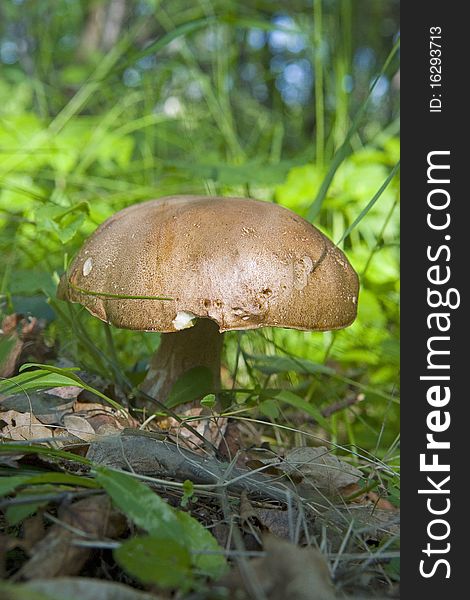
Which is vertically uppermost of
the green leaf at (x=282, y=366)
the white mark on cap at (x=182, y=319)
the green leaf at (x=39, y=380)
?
the white mark on cap at (x=182, y=319)

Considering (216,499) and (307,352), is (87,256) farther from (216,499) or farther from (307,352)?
(307,352)

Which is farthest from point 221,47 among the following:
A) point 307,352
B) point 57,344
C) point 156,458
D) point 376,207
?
point 156,458

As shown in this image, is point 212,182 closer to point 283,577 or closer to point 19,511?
point 19,511

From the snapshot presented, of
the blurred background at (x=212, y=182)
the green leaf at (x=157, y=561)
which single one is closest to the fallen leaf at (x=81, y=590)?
the green leaf at (x=157, y=561)

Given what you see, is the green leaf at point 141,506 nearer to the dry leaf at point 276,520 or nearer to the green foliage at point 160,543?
the green foliage at point 160,543

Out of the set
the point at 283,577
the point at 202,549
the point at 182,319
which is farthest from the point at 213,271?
the point at 283,577

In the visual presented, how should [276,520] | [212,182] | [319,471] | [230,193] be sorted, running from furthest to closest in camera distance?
[230,193], [212,182], [319,471], [276,520]

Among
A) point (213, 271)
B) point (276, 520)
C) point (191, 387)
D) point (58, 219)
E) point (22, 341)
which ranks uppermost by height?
point (58, 219)
